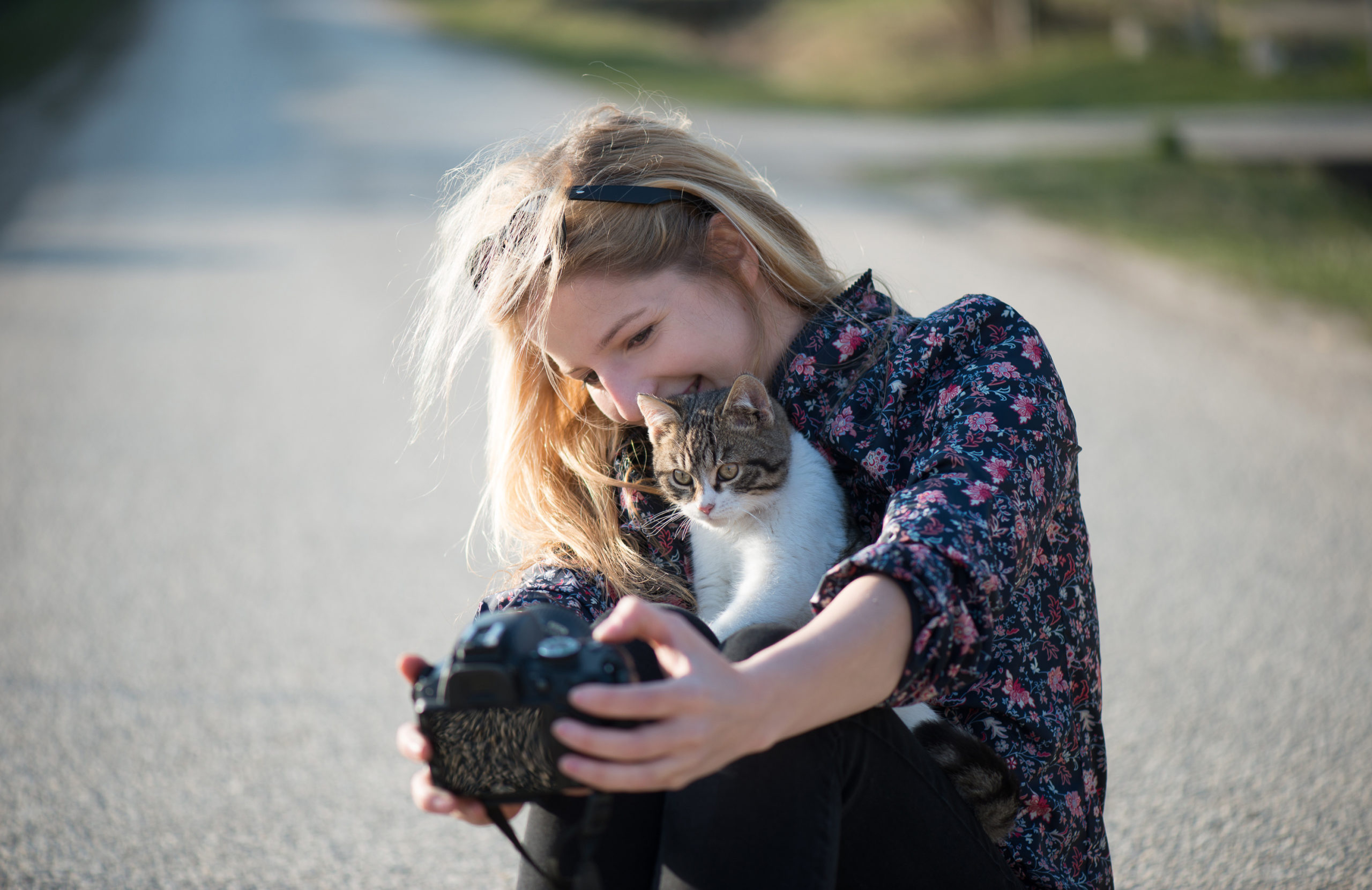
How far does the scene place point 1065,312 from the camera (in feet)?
18.3

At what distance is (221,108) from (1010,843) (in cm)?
1447

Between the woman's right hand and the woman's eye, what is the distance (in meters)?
0.73

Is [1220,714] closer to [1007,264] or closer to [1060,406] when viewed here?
[1060,406]

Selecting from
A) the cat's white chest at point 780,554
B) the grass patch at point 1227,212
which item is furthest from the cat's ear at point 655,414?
the grass patch at point 1227,212

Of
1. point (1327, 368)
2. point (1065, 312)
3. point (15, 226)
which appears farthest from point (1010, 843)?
point (15, 226)

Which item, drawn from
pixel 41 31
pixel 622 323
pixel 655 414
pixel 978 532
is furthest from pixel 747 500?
pixel 41 31

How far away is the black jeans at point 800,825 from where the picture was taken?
45.1 inches

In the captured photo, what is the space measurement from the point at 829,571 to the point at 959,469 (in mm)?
232

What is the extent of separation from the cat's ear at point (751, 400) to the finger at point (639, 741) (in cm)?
88

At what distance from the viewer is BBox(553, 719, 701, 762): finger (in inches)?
38.4

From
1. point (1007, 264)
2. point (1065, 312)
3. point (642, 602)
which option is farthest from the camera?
point (1007, 264)

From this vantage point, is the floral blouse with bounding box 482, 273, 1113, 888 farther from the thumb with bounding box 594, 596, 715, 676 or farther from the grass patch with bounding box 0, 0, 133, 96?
the grass patch with bounding box 0, 0, 133, 96

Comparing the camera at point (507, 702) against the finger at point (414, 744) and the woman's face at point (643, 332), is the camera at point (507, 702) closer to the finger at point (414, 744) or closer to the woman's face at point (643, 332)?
the finger at point (414, 744)

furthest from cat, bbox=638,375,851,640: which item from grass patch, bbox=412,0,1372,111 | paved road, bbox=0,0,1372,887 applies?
grass patch, bbox=412,0,1372,111
